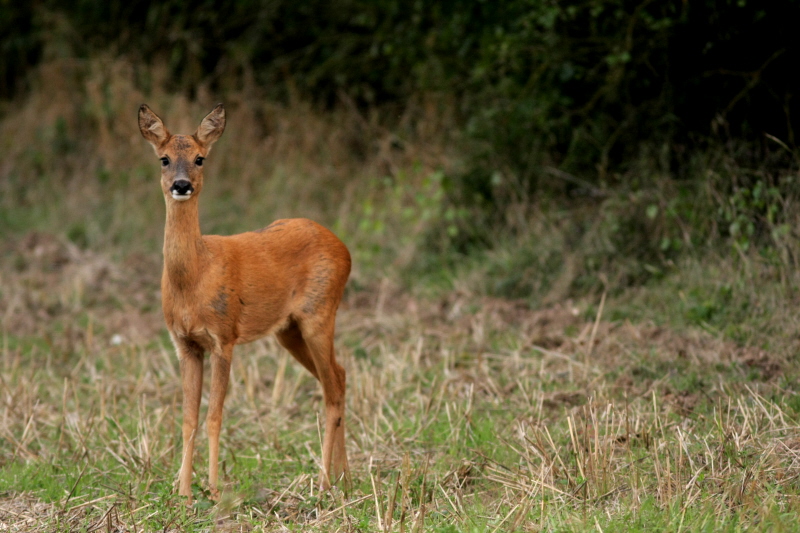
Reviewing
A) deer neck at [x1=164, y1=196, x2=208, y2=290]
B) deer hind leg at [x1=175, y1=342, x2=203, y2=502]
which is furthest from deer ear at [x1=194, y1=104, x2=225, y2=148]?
deer hind leg at [x1=175, y1=342, x2=203, y2=502]

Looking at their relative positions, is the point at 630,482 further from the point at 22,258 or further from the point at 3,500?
the point at 22,258

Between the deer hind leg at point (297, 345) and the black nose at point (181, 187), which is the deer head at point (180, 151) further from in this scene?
the deer hind leg at point (297, 345)

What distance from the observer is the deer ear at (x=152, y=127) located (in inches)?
198

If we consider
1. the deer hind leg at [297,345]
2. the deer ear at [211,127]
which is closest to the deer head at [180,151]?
the deer ear at [211,127]

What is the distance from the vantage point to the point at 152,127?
5.04 metres

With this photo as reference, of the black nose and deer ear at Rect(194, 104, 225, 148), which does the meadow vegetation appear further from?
deer ear at Rect(194, 104, 225, 148)

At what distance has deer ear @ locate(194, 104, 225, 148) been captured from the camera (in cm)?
512

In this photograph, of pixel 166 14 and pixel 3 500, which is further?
pixel 166 14

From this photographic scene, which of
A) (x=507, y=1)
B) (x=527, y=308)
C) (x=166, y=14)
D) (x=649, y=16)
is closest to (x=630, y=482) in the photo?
(x=527, y=308)

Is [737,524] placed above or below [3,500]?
above

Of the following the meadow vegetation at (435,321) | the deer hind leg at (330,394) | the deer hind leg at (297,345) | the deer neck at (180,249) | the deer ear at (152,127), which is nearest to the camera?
the meadow vegetation at (435,321)

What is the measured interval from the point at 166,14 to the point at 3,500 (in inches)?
429

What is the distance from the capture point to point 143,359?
7367 mm

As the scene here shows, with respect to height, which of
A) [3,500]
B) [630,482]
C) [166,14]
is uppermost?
[166,14]
